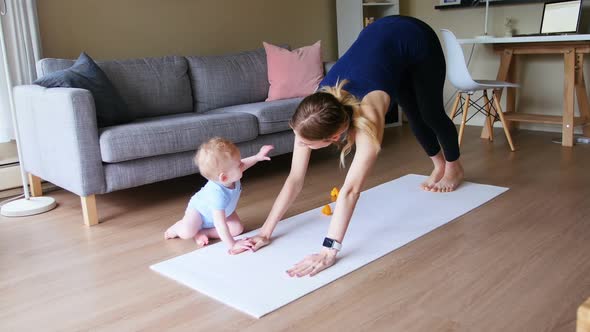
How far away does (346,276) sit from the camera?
1916mm

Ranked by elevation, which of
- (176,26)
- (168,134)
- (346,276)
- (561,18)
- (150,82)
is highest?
(176,26)

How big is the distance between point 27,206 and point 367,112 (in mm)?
1969

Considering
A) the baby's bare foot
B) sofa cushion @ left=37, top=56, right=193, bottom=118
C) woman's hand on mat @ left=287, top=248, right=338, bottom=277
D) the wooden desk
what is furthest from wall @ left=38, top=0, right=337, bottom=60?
woman's hand on mat @ left=287, top=248, right=338, bottom=277

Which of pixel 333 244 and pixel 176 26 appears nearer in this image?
pixel 333 244

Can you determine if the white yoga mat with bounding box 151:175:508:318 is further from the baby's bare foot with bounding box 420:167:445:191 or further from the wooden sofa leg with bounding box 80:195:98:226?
the wooden sofa leg with bounding box 80:195:98:226

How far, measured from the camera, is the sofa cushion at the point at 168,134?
2.63 m

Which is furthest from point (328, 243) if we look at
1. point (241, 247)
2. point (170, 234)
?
point (170, 234)

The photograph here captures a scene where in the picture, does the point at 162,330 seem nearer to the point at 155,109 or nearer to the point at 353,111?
the point at 353,111

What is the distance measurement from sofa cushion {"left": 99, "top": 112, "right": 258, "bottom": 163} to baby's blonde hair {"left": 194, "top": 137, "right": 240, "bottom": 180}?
0.64 metres

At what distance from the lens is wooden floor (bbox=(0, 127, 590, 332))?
163 cm

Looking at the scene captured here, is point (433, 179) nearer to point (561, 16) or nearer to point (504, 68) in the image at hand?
point (504, 68)

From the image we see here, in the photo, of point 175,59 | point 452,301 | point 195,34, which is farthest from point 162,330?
point 195,34

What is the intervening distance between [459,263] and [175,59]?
7.84 feet

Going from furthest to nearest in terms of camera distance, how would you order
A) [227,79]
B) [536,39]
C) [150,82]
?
[536,39], [227,79], [150,82]
